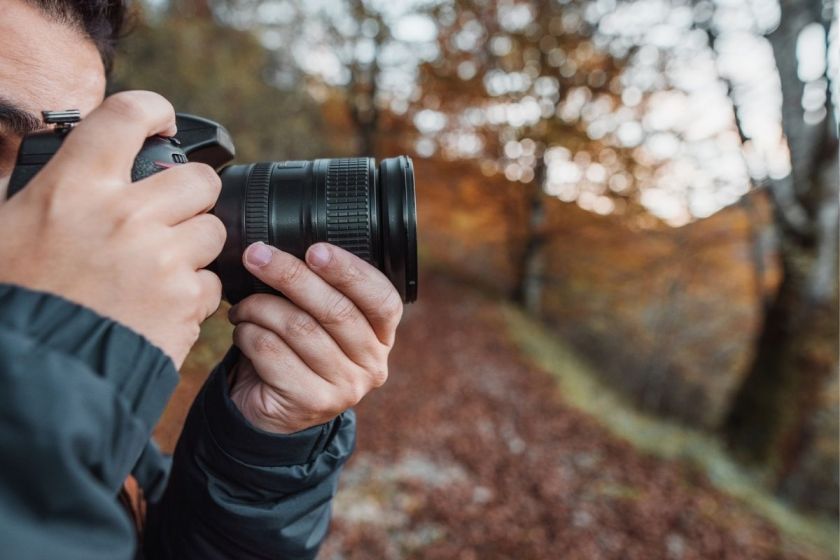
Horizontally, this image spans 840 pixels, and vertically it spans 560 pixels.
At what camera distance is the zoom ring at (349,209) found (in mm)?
921

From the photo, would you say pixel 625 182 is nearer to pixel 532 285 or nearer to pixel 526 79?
pixel 526 79

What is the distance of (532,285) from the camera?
9867 mm

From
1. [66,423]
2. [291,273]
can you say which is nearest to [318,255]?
[291,273]

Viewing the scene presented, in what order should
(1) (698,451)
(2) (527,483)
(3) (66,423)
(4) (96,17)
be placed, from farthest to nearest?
(1) (698,451)
(2) (527,483)
(4) (96,17)
(3) (66,423)

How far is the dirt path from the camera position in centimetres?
332

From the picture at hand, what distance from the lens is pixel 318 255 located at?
0.86 m

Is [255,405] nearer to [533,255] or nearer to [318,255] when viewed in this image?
[318,255]

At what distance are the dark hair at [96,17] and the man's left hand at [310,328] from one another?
2.41 feet

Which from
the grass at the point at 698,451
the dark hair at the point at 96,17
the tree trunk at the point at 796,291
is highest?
the dark hair at the point at 96,17

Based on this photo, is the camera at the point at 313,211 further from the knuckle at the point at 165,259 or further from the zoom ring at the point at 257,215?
the knuckle at the point at 165,259

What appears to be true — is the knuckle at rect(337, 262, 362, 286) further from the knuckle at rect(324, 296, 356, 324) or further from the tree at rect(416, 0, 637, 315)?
the tree at rect(416, 0, 637, 315)

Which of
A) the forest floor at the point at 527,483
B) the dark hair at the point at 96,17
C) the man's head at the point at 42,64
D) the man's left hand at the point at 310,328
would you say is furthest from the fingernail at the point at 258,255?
the forest floor at the point at 527,483

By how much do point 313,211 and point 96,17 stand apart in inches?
33.7

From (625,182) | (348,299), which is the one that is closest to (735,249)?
(625,182)
